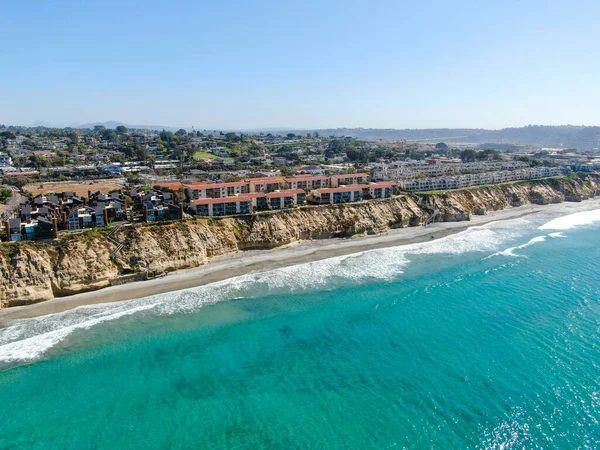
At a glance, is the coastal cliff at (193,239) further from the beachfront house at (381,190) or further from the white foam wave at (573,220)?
the white foam wave at (573,220)

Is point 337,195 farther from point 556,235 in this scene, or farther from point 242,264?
point 556,235

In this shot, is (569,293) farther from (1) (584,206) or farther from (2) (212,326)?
(1) (584,206)

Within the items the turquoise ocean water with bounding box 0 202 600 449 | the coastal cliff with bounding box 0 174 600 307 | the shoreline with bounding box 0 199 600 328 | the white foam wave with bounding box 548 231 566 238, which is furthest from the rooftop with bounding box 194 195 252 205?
the white foam wave with bounding box 548 231 566 238

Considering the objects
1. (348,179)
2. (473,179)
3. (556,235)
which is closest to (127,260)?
(348,179)

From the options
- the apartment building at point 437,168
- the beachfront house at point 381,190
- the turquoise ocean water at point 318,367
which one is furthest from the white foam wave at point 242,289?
the apartment building at point 437,168

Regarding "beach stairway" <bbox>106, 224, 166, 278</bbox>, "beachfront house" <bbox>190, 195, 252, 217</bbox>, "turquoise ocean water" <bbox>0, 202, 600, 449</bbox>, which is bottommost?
"turquoise ocean water" <bbox>0, 202, 600, 449</bbox>

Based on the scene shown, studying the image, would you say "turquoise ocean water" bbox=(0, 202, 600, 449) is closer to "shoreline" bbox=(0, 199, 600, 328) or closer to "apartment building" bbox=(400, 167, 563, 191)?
"shoreline" bbox=(0, 199, 600, 328)
